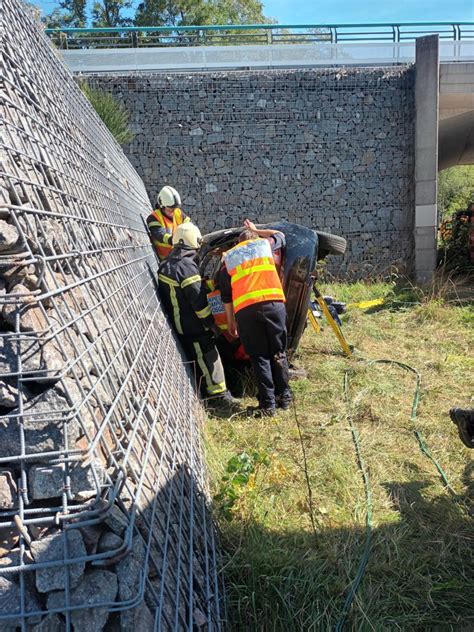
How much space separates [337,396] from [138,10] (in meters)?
31.5

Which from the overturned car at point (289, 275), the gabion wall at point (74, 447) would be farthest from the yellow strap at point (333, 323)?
the gabion wall at point (74, 447)

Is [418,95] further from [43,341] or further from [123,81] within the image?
[43,341]

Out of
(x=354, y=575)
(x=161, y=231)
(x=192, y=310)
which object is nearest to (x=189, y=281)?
(x=192, y=310)

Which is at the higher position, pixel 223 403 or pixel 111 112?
pixel 111 112

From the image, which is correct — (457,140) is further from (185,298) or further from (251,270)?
(185,298)

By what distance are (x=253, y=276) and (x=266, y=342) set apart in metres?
0.62

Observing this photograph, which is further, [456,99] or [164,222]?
[456,99]

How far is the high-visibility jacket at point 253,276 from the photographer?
14.6ft

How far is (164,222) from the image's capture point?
6.42 metres

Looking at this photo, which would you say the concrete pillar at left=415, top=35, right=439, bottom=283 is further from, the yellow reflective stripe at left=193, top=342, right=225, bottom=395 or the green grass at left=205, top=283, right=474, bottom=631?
the yellow reflective stripe at left=193, top=342, right=225, bottom=395

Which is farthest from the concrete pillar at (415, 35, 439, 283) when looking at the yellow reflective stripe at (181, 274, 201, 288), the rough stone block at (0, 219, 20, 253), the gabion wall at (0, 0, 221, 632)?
the rough stone block at (0, 219, 20, 253)

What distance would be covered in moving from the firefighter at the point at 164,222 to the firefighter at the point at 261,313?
1.71 meters

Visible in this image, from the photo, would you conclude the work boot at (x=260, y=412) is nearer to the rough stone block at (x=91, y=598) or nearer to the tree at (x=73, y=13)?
the rough stone block at (x=91, y=598)

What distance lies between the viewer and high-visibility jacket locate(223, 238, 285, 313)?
4441mm
